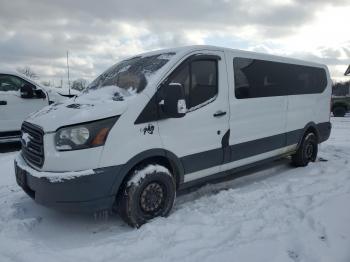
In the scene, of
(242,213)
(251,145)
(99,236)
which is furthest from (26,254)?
(251,145)

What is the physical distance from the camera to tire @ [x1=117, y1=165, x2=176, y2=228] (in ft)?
12.8

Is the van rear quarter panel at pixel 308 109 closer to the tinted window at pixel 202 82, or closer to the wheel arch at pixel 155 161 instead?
the tinted window at pixel 202 82

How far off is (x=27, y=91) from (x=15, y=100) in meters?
0.34

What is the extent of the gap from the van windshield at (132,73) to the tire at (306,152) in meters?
3.56

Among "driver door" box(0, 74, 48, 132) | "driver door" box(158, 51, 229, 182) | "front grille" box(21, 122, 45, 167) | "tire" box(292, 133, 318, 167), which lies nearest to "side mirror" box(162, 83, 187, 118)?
"driver door" box(158, 51, 229, 182)

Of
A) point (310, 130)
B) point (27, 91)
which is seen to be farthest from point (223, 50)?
point (27, 91)

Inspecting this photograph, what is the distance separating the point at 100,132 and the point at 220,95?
5.96 ft

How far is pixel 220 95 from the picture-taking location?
477cm

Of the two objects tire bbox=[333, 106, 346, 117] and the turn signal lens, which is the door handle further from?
tire bbox=[333, 106, 346, 117]

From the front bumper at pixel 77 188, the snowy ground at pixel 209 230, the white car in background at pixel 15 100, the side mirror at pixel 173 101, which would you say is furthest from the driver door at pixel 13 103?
the side mirror at pixel 173 101

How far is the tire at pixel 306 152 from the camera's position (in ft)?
22.4

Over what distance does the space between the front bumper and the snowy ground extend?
0.40 metres

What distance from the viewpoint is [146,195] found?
13.4 feet

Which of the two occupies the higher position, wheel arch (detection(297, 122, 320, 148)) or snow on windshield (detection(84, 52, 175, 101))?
snow on windshield (detection(84, 52, 175, 101))
